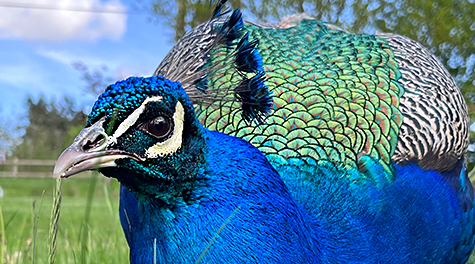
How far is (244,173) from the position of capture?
1.21m

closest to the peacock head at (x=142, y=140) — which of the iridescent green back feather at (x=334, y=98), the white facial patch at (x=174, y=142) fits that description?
the white facial patch at (x=174, y=142)

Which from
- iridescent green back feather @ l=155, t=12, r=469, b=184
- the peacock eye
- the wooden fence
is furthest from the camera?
iridescent green back feather @ l=155, t=12, r=469, b=184

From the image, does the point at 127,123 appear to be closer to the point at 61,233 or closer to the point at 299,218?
the point at 299,218

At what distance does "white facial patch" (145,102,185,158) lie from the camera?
43.3 inches

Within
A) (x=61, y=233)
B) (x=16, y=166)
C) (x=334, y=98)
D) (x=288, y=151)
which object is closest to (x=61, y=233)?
(x=61, y=233)

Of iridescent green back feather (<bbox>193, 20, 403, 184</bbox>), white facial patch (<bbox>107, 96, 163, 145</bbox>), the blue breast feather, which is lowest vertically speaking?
the blue breast feather

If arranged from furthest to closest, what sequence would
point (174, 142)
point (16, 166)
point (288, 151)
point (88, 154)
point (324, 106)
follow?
point (324, 106)
point (288, 151)
point (16, 166)
point (174, 142)
point (88, 154)

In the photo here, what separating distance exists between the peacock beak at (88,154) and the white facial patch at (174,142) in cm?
7

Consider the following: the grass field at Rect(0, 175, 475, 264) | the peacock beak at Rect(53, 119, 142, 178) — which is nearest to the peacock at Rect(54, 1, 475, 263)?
the peacock beak at Rect(53, 119, 142, 178)

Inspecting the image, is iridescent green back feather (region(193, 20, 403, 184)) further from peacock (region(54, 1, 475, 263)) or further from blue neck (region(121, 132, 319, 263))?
blue neck (region(121, 132, 319, 263))

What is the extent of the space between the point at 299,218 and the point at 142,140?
47cm

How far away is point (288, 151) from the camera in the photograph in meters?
1.66

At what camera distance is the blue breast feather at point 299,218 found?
1146mm

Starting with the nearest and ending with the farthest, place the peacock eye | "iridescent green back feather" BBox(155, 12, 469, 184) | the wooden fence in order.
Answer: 1. the wooden fence
2. the peacock eye
3. "iridescent green back feather" BBox(155, 12, 469, 184)
